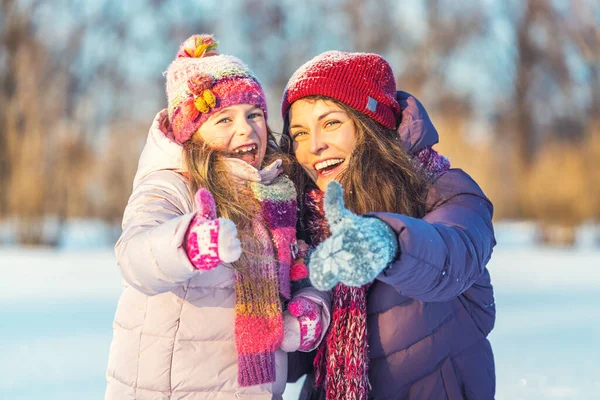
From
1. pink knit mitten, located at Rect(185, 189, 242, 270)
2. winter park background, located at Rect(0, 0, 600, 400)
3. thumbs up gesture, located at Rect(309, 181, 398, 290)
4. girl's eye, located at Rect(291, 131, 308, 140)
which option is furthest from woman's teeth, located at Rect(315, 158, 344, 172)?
winter park background, located at Rect(0, 0, 600, 400)

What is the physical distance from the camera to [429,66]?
1027 cm

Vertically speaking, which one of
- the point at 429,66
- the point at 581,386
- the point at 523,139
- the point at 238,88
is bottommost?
the point at 581,386

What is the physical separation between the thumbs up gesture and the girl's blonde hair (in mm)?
586

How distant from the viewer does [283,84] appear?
33.1 feet

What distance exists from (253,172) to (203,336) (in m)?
0.49

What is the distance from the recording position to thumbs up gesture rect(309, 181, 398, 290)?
4.18 feet

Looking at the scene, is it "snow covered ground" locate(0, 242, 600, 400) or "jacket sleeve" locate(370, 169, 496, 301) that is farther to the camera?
"snow covered ground" locate(0, 242, 600, 400)

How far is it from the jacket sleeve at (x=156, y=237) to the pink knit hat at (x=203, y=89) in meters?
0.21

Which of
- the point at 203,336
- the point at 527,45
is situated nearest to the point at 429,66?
the point at 527,45

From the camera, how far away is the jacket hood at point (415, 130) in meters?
2.08

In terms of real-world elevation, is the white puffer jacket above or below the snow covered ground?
above

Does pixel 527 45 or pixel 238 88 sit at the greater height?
pixel 527 45

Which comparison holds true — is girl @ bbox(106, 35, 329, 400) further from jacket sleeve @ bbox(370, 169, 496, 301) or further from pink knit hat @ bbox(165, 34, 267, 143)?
jacket sleeve @ bbox(370, 169, 496, 301)

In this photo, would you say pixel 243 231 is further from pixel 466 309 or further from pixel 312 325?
pixel 466 309
